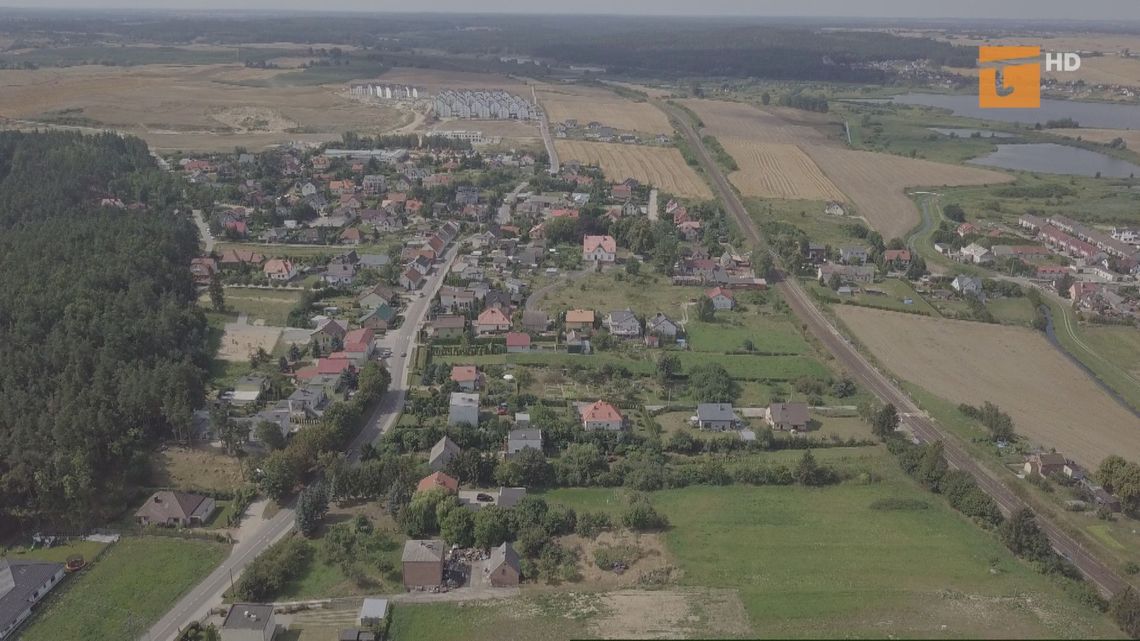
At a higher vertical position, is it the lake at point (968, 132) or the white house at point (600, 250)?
the lake at point (968, 132)

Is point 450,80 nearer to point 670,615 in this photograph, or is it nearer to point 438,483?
point 438,483

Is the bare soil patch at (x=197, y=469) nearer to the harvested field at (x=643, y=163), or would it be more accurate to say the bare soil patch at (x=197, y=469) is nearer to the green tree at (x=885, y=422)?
the green tree at (x=885, y=422)

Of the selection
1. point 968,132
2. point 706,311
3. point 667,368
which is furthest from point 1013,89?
point 667,368

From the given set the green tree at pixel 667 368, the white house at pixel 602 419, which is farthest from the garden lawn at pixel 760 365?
the white house at pixel 602 419

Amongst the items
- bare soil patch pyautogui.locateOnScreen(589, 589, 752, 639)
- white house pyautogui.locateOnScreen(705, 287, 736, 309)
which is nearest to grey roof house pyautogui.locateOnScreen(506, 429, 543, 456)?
bare soil patch pyautogui.locateOnScreen(589, 589, 752, 639)

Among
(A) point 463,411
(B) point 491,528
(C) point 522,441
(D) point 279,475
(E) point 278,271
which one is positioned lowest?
(B) point 491,528

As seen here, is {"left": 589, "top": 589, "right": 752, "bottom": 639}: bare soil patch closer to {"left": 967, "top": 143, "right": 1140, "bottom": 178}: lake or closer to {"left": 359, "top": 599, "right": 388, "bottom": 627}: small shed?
{"left": 359, "top": 599, "right": 388, "bottom": 627}: small shed
